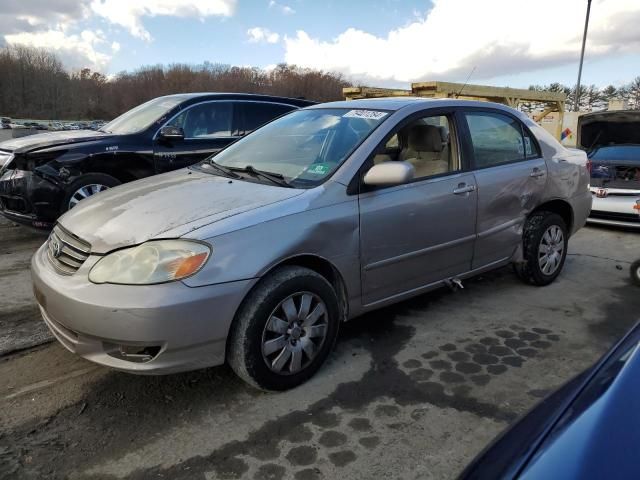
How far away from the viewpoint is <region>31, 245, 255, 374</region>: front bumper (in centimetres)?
241

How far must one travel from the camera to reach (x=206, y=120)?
648 cm

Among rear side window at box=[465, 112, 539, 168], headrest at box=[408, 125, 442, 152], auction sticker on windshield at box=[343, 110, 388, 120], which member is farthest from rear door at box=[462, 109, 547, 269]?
auction sticker on windshield at box=[343, 110, 388, 120]

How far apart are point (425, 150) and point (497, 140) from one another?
0.68 meters

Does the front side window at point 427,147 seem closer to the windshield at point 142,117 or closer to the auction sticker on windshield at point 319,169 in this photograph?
the auction sticker on windshield at point 319,169

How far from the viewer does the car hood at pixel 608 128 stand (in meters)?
7.74

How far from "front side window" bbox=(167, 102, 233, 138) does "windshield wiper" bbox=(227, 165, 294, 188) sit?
3031mm

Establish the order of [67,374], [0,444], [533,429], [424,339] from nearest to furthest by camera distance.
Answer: [533,429]
[0,444]
[67,374]
[424,339]

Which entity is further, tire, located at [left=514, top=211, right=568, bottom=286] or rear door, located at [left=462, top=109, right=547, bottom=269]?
tire, located at [left=514, top=211, right=568, bottom=286]

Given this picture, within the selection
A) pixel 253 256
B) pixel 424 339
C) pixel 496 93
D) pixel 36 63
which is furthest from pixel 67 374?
pixel 36 63

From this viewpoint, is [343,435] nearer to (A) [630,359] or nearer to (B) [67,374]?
(A) [630,359]

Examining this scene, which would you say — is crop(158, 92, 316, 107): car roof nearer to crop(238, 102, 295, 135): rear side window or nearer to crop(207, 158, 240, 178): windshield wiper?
crop(238, 102, 295, 135): rear side window

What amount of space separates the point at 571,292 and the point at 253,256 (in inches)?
131

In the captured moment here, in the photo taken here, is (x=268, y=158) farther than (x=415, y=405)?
Yes

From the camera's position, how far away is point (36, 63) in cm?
9662
